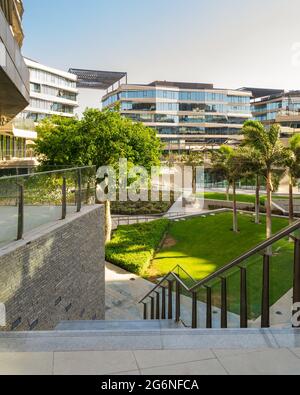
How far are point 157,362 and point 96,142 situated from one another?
19628 mm

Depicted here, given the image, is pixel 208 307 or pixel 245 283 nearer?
pixel 245 283

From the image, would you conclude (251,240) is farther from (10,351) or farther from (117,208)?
(10,351)

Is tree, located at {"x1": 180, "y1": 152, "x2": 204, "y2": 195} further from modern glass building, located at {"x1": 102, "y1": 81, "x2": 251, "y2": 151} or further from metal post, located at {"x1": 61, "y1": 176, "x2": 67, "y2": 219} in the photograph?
metal post, located at {"x1": 61, "y1": 176, "x2": 67, "y2": 219}

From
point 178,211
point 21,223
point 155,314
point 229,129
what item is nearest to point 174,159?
point 178,211

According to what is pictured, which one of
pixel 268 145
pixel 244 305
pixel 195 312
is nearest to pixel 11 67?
pixel 195 312

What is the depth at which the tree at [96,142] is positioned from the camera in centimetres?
2217

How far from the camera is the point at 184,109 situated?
8850 cm

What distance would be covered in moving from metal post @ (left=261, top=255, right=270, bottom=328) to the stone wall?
3.83 m

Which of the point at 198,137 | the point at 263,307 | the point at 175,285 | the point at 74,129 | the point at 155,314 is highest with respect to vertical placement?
the point at 198,137

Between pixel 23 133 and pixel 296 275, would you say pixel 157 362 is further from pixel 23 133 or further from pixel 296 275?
pixel 23 133

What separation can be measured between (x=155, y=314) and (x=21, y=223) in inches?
279

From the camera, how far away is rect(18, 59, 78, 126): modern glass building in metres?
65.2

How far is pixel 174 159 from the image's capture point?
202 ft
